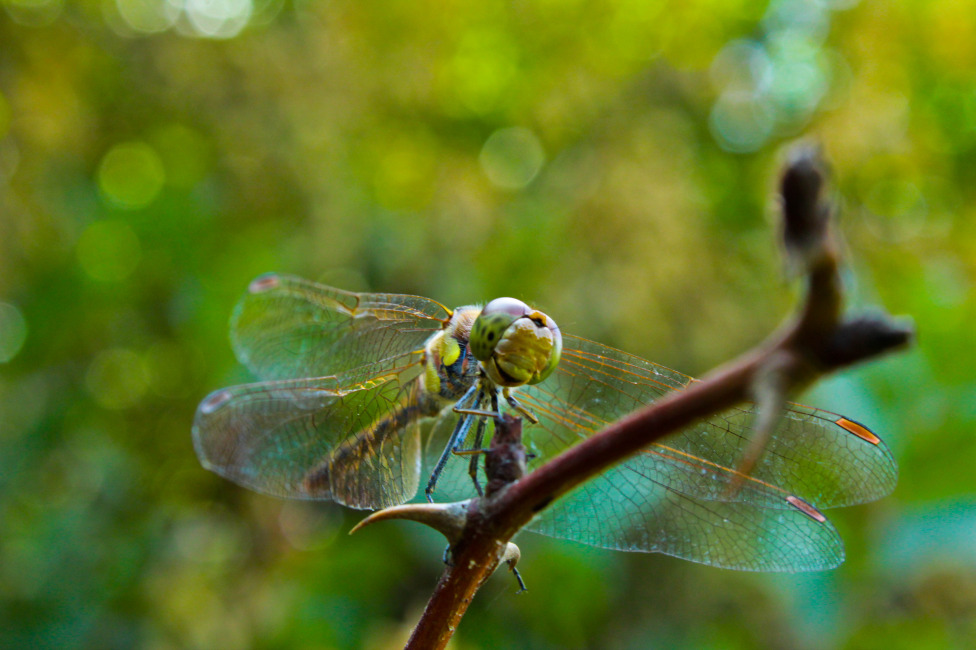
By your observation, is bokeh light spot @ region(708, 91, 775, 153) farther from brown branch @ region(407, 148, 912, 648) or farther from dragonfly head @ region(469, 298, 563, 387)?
brown branch @ region(407, 148, 912, 648)

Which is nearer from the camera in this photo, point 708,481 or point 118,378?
point 708,481

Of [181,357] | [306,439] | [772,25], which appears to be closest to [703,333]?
[306,439]

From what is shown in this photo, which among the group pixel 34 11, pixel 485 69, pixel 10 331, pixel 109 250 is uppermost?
pixel 485 69

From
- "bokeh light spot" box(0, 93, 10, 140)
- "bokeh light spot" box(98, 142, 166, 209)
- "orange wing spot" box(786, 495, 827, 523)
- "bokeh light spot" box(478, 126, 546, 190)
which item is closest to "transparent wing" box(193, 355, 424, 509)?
"orange wing spot" box(786, 495, 827, 523)

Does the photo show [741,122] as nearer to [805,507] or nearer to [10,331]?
[805,507]

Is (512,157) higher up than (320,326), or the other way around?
(512,157)

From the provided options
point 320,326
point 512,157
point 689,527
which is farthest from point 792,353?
point 512,157

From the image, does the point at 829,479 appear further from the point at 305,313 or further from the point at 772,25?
the point at 772,25
